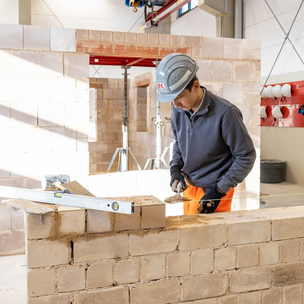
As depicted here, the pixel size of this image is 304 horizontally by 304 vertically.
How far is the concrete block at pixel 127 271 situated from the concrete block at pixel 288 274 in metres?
0.89

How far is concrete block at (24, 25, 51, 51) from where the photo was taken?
4926 millimetres

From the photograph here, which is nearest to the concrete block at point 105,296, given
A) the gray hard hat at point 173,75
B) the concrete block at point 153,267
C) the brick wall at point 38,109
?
the concrete block at point 153,267

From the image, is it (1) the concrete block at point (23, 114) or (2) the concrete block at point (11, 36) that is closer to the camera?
(2) the concrete block at point (11, 36)

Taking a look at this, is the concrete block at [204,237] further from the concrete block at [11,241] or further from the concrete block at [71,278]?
the concrete block at [11,241]

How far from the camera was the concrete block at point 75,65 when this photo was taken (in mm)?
5074

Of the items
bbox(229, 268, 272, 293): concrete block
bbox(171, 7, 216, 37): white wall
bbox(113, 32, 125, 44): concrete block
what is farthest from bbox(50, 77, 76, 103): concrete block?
bbox(171, 7, 216, 37): white wall

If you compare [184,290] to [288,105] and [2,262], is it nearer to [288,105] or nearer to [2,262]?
[2,262]

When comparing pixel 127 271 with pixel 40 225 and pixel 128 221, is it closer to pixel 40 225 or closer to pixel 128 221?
pixel 128 221

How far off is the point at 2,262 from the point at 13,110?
5.59ft

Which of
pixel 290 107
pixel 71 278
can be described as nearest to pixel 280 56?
pixel 290 107

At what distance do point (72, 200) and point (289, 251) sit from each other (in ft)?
4.58

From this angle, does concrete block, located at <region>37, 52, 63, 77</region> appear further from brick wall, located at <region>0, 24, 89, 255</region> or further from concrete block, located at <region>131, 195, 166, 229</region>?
concrete block, located at <region>131, 195, 166, 229</region>

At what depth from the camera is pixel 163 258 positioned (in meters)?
2.52

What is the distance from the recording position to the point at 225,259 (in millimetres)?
2645
